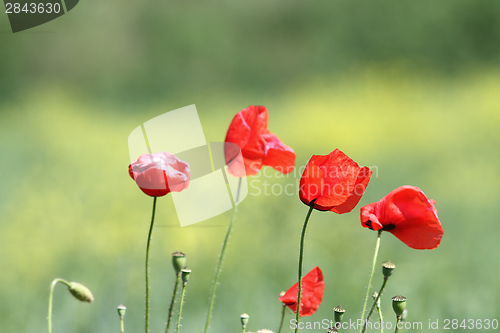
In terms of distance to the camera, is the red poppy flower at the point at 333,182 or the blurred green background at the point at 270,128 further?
the blurred green background at the point at 270,128

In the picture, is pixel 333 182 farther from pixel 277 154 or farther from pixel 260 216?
pixel 260 216

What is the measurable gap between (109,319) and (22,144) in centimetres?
102

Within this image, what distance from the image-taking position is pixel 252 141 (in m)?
0.35

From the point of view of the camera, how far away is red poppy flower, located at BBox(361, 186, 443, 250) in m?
0.28

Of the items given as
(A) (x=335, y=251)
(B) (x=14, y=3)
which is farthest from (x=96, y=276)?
(B) (x=14, y=3)

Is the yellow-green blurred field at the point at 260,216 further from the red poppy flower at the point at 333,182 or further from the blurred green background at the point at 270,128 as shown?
the red poppy flower at the point at 333,182

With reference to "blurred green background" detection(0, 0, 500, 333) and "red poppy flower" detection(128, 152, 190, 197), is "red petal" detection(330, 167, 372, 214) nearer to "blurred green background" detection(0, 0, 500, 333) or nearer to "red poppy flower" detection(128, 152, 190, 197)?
"red poppy flower" detection(128, 152, 190, 197)

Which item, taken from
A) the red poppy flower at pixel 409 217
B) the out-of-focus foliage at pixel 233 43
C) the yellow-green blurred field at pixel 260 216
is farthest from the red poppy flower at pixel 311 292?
the out-of-focus foliage at pixel 233 43

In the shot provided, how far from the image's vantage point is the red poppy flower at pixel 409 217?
28 centimetres

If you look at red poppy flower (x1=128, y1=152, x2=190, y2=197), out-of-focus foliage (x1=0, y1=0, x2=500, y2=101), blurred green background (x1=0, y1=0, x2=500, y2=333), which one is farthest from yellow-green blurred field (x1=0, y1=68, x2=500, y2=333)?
red poppy flower (x1=128, y1=152, x2=190, y2=197)

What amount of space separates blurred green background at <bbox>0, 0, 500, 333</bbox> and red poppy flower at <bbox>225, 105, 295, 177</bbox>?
0.86ft

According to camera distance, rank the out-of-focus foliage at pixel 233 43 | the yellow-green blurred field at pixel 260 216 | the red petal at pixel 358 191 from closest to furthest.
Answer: the red petal at pixel 358 191, the yellow-green blurred field at pixel 260 216, the out-of-focus foliage at pixel 233 43

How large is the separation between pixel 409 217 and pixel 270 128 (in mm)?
1181

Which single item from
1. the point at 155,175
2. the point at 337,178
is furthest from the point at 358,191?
the point at 155,175
